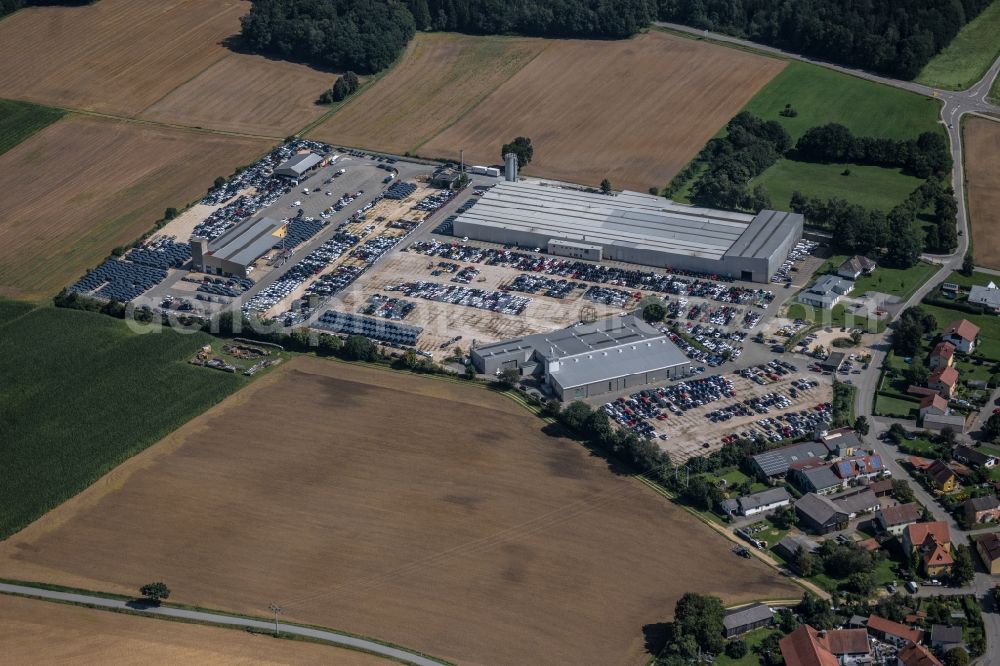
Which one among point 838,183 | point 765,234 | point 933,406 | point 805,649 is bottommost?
point 805,649

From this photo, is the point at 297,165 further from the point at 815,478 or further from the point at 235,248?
the point at 815,478

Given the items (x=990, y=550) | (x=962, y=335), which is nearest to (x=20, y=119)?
(x=962, y=335)

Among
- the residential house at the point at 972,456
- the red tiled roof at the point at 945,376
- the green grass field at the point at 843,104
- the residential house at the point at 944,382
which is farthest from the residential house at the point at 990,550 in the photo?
the green grass field at the point at 843,104

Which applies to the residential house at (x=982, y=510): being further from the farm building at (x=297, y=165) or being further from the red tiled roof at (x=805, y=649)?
the farm building at (x=297, y=165)

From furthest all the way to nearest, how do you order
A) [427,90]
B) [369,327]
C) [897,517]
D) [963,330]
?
[427,90] → [369,327] → [963,330] → [897,517]

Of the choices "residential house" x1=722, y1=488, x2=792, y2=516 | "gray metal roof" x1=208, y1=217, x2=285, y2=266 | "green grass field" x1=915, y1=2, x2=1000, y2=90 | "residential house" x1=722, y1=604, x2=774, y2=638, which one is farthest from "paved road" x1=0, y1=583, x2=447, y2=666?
"green grass field" x1=915, y1=2, x2=1000, y2=90

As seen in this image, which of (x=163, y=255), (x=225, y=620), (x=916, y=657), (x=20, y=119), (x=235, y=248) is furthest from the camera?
(x=20, y=119)

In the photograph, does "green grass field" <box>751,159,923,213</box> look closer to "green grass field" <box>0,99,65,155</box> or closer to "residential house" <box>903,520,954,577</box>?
"residential house" <box>903,520,954,577</box>
